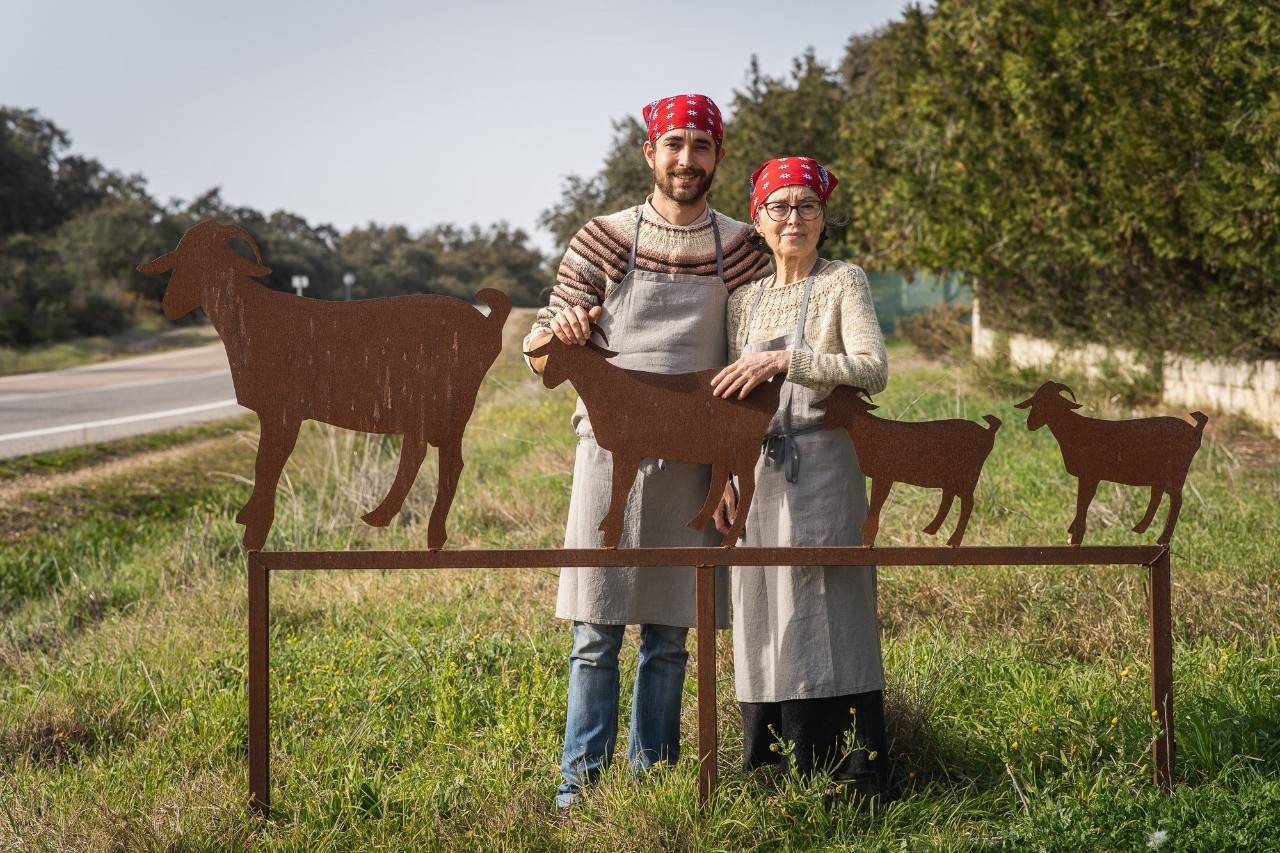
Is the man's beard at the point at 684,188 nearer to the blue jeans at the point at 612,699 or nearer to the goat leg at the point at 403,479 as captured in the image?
the goat leg at the point at 403,479

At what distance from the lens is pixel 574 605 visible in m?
2.91

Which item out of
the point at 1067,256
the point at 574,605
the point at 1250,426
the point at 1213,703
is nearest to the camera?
the point at 574,605

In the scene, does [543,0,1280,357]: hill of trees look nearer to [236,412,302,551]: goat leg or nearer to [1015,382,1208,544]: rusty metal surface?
[1015,382,1208,544]: rusty metal surface

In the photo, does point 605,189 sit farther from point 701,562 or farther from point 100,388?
point 701,562

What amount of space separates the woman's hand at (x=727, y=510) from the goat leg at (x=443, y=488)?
2.22 ft

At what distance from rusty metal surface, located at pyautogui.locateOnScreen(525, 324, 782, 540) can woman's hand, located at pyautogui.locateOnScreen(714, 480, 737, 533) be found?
17 cm

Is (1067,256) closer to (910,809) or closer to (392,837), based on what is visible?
(910,809)

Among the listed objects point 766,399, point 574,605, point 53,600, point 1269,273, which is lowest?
point 53,600

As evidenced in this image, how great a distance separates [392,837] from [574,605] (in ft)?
2.35

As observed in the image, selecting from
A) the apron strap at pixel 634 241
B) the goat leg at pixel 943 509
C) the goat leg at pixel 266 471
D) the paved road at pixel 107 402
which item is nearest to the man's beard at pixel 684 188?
the apron strap at pixel 634 241

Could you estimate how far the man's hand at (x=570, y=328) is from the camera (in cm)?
264

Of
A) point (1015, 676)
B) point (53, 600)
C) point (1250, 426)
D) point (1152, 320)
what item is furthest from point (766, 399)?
point (1152, 320)

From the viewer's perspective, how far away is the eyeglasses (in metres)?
2.67

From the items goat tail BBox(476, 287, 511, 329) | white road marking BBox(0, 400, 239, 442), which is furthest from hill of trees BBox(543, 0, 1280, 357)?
white road marking BBox(0, 400, 239, 442)
